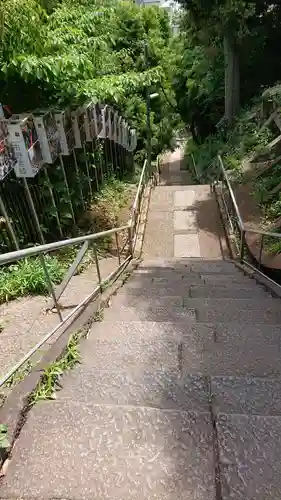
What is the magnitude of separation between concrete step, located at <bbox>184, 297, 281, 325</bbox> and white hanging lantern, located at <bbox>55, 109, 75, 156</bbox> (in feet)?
9.89

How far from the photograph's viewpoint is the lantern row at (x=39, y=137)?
414cm

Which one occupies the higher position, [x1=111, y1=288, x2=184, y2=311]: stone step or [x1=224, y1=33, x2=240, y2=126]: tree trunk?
[x1=224, y1=33, x2=240, y2=126]: tree trunk

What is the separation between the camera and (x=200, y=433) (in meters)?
1.64

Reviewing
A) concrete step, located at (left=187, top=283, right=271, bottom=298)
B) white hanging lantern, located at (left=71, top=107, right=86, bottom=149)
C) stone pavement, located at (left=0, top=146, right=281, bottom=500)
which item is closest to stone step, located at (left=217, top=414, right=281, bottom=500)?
stone pavement, located at (left=0, top=146, right=281, bottom=500)

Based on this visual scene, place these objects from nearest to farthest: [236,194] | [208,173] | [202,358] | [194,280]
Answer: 1. [202,358]
2. [194,280]
3. [236,194]
4. [208,173]

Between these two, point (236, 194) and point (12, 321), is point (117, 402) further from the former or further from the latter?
point (236, 194)

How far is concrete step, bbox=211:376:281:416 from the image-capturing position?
1829 mm

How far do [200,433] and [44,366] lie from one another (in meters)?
0.93

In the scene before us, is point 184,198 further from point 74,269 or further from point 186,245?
point 74,269

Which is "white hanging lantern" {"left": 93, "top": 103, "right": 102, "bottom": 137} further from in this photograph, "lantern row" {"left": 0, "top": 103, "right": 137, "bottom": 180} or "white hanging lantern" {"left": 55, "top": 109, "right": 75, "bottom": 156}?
"white hanging lantern" {"left": 55, "top": 109, "right": 75, "bottom": 156}

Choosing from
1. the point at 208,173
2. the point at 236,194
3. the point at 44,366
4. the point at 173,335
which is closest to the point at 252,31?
the point at 208,173

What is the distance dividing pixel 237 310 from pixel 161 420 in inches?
71.1

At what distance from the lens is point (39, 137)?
4.66m

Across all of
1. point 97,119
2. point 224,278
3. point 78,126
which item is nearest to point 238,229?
point 224,278
